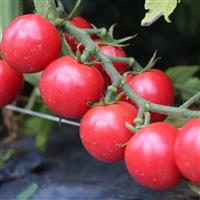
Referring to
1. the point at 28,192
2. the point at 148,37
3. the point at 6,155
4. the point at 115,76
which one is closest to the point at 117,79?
the point at 115,76

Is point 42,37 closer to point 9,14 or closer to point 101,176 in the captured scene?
point 9,14

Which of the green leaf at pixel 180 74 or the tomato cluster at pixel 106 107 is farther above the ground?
the tomato cluster at pixel 106 107

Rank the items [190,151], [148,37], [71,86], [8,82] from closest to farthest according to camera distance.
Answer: [190,151] → [71,86] → [8,82] → [148,37]

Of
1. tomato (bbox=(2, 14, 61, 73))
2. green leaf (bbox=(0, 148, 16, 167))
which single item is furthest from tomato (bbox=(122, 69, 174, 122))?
green leaf (bbox=(0, 148, 16, 167))

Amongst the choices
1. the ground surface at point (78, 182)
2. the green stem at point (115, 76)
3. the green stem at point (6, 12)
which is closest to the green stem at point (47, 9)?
the green stem at point (115, 76)

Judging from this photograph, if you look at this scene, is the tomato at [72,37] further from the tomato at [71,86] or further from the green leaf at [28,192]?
the green leaf at [28,192]

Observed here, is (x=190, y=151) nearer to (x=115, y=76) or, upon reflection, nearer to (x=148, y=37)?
(x=115, y=76)
